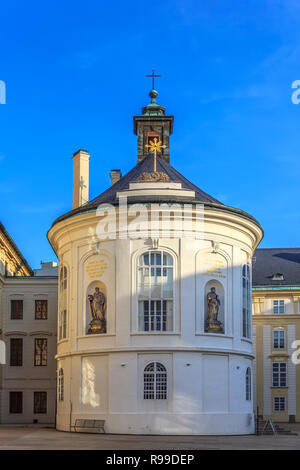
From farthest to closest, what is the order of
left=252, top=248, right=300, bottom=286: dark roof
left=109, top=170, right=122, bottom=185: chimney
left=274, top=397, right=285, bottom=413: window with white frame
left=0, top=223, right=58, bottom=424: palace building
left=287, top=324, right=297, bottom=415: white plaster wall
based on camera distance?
1. left=252, top=248, right=300, bottom=286: dark roof
2. left=287, top=324, right=297, bottom=415: white plaster wall
3. left=274, top=397, right=285, bottom=413: window with white frame
4. left=109, top=170, right=122, bottom=185: chimney
5. left=0, top=223, right=58, bottom=424: palace building

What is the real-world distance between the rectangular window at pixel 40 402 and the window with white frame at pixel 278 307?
23.2 metres

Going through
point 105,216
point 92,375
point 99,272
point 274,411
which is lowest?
point 274,411

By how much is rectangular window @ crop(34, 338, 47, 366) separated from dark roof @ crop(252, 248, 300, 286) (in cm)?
2228

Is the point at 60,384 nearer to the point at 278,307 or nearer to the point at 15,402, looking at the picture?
the point at 15,402

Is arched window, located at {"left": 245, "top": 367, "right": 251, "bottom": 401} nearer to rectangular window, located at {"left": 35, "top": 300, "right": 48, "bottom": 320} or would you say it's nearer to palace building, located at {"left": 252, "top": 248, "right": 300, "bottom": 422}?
rectangular window, located at {"left": 35, "top": 300, "right": 48, "bottom": 320}

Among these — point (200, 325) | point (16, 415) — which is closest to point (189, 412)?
point (200, 325)

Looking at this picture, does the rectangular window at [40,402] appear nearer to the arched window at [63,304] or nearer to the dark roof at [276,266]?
the arched window at [63,304]

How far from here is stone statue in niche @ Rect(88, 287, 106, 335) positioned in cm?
3806

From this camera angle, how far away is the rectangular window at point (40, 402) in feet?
168

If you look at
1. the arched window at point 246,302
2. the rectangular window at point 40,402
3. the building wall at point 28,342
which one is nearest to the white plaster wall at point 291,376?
the building wall at point 28,342

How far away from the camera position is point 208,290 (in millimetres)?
38500

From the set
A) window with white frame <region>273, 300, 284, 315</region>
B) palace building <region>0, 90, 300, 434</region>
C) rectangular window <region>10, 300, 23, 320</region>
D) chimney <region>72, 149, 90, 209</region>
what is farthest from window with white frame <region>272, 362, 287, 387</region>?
palace building <region>0, 90, 300, 434</region>
